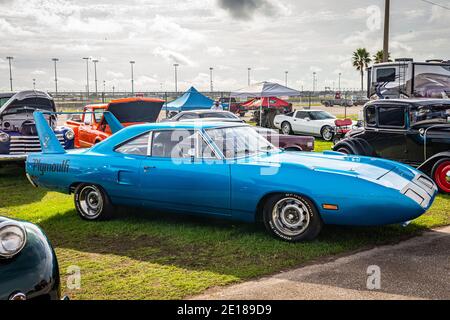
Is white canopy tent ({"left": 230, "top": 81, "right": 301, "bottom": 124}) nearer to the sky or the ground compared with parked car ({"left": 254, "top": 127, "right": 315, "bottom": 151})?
nearer to the sky

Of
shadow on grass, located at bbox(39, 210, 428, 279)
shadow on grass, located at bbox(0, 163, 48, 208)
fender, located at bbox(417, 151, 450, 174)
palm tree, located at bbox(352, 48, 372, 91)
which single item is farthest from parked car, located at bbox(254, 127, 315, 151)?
palm tree, located at bbox(352, 48, 372, 91)

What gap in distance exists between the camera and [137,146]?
20.0 feet

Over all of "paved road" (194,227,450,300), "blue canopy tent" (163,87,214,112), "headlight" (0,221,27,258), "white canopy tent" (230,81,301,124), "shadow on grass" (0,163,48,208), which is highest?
"white canopy tent" (230,81,301,124)

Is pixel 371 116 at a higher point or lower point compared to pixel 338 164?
higher

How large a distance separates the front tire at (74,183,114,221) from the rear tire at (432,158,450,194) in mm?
5507

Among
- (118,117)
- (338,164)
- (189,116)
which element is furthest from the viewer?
(189,116)

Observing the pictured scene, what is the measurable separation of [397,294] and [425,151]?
5408 millimetres

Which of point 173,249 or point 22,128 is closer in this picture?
point 173,249

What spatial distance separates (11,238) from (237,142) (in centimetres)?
334

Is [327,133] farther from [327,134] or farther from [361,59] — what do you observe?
[361,59]

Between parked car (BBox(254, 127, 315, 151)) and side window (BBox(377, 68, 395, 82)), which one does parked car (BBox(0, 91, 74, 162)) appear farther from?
side window (BBox(377, 68, 395, 82))

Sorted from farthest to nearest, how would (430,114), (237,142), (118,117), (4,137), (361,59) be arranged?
(361,59), (118,117), (4,137), (430,114), (237,142)

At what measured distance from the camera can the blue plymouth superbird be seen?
4.84m

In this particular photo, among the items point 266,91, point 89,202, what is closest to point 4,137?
point 89,202
